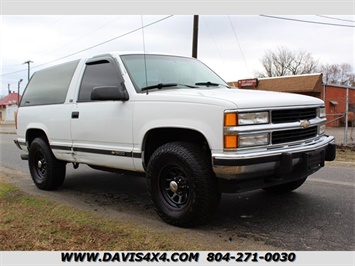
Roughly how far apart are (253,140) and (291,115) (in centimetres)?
68

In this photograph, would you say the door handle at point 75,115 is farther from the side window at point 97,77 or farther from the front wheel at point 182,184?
the front wheel at point 182,184

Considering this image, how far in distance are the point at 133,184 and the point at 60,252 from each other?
3.07m

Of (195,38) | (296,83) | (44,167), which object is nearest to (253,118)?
(44,167)

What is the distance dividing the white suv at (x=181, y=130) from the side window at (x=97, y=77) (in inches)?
0.6

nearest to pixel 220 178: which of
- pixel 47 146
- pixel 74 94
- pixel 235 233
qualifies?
pixel 235 233

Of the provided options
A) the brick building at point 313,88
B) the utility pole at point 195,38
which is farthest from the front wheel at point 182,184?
the brick building at point 313,88

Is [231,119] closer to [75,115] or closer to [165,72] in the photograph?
[165,72]

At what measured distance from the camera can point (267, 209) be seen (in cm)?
454

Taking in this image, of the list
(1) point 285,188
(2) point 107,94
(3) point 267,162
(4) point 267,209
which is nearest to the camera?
(3) point 267,162

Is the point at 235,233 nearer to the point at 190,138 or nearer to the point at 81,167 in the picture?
the point at 190,138

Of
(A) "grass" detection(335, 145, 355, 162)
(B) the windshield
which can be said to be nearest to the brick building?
(A) "grass" detection(335, 145, 355, 162)

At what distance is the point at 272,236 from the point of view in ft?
12.0

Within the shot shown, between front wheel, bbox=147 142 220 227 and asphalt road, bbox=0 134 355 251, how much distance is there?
190mm

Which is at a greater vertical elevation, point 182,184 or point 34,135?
point 34,135
